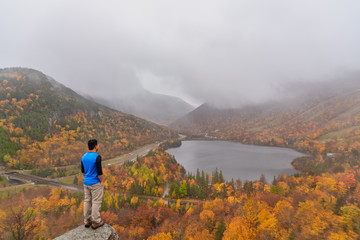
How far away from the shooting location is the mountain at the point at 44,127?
304 ft

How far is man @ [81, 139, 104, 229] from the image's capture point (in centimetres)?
535

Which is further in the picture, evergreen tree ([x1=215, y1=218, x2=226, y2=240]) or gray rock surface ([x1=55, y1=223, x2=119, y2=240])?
evergreen tree ([x1=215, y1=218, x2=226, y2=240])

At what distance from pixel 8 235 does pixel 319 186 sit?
3002 inches

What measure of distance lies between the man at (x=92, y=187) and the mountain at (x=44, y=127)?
109m

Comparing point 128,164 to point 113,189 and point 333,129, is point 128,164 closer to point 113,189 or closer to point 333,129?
point 113,189

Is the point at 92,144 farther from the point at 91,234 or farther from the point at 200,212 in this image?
the point at 200,212

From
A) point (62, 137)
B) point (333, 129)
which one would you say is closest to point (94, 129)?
point (62, 137)

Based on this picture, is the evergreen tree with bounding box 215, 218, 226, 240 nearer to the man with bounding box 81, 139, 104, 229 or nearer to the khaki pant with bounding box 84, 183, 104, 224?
the man with bounding box 81, 139, 104, 229

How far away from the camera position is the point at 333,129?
538 ft

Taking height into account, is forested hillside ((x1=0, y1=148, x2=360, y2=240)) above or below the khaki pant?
below

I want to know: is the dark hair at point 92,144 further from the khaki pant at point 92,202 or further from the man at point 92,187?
the khaki pant at point 92,202

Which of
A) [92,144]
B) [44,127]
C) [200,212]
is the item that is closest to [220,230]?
[200,212]

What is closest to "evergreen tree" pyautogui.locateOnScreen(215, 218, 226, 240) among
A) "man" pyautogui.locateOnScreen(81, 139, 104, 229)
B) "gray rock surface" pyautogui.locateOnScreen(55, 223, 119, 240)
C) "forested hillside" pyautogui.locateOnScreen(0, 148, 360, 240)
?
"forested hillside" pyautogui.locateOnScreen(0, 148, 360, 240)

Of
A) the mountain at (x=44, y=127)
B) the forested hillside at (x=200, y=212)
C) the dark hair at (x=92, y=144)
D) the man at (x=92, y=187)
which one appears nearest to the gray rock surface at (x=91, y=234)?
the man at (x=92, y=187)
